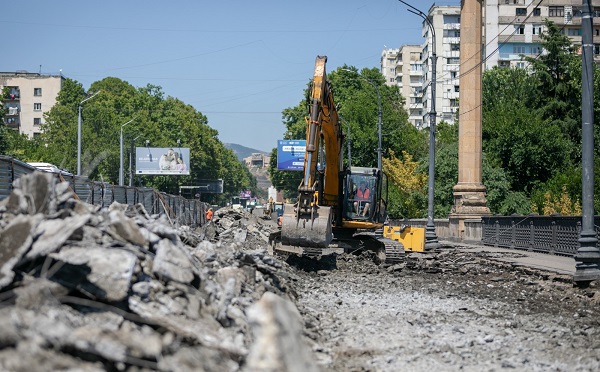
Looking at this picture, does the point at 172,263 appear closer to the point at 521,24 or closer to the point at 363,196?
the point at 363,196

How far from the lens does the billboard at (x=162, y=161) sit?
90.6 metres

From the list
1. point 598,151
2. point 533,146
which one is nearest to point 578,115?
point 598,151

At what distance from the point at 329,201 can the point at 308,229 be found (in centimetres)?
444

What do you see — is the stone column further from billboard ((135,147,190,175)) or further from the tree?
billboard ((135,147,190,175))

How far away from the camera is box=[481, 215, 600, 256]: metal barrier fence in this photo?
99.3 ft

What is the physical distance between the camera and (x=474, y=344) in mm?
11617

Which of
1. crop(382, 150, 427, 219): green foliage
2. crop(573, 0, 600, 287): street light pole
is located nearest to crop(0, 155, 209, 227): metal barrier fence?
crop(573, 0, 600, 287): street light pole

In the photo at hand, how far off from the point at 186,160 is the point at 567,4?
5170 cm

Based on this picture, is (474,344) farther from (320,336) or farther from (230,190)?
(230,190)

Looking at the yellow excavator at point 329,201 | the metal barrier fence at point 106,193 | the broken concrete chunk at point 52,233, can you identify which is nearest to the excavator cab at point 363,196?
the yellow excavator at point 329,201

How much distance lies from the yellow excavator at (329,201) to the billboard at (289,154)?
50.3 m

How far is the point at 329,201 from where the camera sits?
91.1ft

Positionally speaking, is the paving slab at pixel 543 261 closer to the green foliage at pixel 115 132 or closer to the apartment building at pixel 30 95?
the green foliage at pixel 115 132

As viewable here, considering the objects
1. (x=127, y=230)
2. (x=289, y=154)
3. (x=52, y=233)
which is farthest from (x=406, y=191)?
(x=52, y=233)
